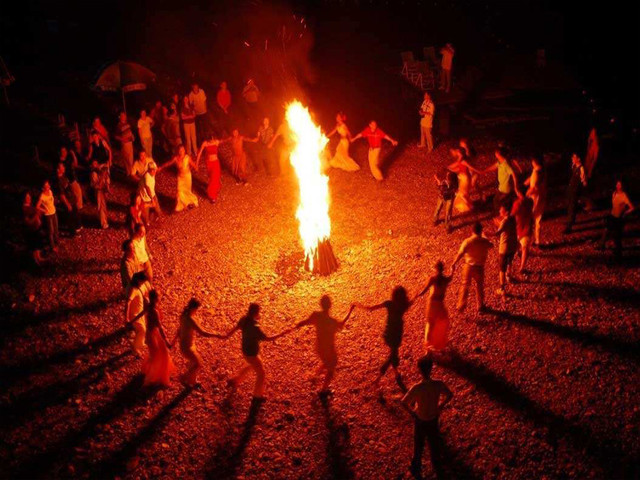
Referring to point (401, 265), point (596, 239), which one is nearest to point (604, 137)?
point (596, 239)

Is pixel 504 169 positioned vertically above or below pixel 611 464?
above

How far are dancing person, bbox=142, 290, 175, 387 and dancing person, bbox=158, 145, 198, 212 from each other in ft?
24.4

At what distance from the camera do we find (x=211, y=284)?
13.4 m

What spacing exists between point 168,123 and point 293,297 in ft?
32.3

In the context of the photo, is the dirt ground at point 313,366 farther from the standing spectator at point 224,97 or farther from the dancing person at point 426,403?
the standing spectator at point 224,97

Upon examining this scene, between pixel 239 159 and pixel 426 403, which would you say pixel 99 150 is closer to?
pixel 239 159

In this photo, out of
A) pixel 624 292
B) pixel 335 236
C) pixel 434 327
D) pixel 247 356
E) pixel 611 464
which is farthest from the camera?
pixel 335 236

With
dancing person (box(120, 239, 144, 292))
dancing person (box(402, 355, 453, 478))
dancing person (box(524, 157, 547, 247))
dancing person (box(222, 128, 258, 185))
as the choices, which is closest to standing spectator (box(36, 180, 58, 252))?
dancing person (box(120, 239, 144, 292))

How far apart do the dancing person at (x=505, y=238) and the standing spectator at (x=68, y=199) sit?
10853 millimetres

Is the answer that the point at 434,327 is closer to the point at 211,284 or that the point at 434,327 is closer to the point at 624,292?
the point at 624,292

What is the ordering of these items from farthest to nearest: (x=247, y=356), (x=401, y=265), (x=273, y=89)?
(x=273, y=89) < (x=401, y=265) < (x=247, y=356)

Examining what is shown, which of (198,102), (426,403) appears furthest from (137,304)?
(198,102)

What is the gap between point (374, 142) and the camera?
58.6 ft

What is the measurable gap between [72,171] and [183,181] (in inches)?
120
